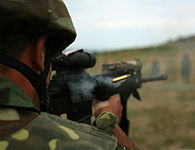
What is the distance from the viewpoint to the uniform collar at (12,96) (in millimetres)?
719

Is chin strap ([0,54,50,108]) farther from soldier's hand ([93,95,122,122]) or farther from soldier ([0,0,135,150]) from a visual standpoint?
soldier's hand ([93,95,122,122])

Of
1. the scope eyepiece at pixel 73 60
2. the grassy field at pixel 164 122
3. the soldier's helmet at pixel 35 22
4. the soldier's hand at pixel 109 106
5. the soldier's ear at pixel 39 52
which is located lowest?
the grassy field at pixel 164 122

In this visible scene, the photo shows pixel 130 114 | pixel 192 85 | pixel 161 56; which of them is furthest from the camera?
pixel 161 56

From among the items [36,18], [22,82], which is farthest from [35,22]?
[22,82]

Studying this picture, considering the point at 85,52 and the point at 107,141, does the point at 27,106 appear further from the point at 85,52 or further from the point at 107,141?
the point at 85,52

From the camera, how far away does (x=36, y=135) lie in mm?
737

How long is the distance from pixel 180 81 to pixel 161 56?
542 cm

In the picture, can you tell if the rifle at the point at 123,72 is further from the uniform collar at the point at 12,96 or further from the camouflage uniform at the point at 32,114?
the uniform collar at the point at 12,96

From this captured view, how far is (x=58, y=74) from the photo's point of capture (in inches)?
90.9

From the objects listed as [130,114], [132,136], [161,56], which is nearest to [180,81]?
[161,56]

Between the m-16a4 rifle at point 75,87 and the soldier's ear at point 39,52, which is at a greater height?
the soldier's ear at point 39,52

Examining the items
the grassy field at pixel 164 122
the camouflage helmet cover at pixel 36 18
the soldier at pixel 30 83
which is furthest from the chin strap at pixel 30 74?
the grassy field at pixel 164 122

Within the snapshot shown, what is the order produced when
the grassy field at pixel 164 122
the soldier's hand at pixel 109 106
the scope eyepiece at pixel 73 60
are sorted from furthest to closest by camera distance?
the grassy field at pixel 164 122
the soldier's hand at pixel 109 106
the scope eyepiece at pixel 73 60

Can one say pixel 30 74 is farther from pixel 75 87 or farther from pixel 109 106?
pixel 109 106
